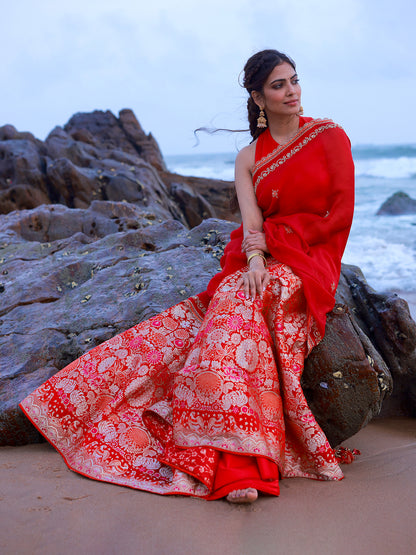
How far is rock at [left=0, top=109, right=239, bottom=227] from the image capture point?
976 centimetres

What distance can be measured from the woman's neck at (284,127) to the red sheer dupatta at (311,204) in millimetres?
55

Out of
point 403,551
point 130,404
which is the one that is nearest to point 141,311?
point 130,404

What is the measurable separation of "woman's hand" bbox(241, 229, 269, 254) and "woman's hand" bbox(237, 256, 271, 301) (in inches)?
6.9

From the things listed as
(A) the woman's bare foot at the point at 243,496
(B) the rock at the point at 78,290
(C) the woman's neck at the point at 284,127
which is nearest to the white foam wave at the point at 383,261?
(B) the rock at the point at 78,290

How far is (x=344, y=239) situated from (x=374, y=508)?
1493 mm

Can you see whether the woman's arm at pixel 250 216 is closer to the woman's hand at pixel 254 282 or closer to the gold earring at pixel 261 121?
the woman's hand at pixel 254 282

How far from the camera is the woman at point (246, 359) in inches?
96.6

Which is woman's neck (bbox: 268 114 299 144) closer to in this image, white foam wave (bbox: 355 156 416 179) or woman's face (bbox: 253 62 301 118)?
woman's face (bbox: 253 62 301 118)

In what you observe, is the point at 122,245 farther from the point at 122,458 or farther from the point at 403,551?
the point at 403,551

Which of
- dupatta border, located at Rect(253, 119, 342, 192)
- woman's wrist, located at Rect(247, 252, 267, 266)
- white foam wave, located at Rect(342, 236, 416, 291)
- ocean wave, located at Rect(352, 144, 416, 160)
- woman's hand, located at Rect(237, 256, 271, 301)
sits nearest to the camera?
woman's hand, located at Rect(237, 256, 271, 301)

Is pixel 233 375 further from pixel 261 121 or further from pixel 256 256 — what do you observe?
pixel 261 121

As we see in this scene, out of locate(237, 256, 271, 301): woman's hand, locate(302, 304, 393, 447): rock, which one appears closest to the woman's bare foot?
locate(302, 304, 393, 447): rock

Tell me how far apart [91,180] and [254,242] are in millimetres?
7418

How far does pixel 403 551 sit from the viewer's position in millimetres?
2006
